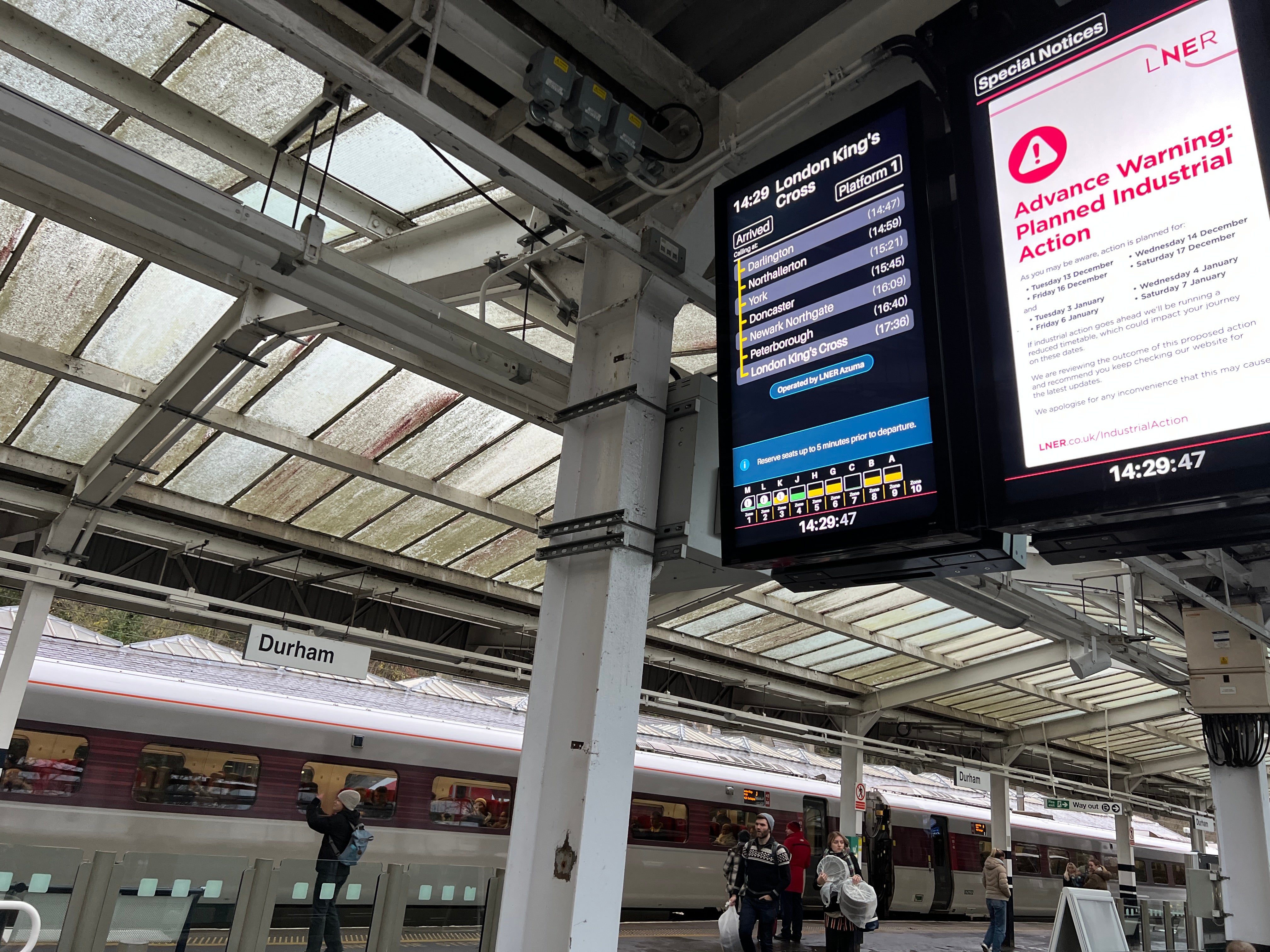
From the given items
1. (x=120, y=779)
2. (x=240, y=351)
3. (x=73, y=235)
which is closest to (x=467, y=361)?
(x=240, y=351)

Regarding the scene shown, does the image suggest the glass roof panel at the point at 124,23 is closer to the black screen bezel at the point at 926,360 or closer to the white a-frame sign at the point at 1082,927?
the black screen bezel at the point at 926,360

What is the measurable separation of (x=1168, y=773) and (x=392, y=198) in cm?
3427

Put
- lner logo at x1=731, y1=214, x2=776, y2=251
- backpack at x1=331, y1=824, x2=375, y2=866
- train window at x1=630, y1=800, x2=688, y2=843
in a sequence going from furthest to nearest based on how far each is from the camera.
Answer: train window at x1=630, y1=800, x2=688, y2=843, backpack at x1=331, y1=824, x2=375, y2=866, lner logo at x1=731, y1=214, x2=776, y2=251

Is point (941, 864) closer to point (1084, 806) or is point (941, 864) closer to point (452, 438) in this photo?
point (1084, 806)

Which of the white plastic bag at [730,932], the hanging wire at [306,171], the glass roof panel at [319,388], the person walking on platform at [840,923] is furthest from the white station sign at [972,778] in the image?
the hanging wire at [306,171]

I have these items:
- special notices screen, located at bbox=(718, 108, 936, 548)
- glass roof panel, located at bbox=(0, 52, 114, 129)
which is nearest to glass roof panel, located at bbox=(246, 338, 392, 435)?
glass roof panel, located at bbox=(0, 52, 114, 129)

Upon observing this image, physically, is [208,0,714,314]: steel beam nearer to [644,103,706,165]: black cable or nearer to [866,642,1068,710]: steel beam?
[644,103,706,165]: black cable

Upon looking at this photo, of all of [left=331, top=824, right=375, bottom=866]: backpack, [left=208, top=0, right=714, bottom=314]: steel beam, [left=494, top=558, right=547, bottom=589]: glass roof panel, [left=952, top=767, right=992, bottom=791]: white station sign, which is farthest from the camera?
[left=952, top=767, right=992, bottom=791]: white station sign

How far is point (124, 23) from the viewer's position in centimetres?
514

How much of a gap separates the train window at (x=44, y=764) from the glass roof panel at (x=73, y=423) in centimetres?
294

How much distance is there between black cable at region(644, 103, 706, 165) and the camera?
479 centimetres

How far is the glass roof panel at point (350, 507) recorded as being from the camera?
Answer: 35.7 ft

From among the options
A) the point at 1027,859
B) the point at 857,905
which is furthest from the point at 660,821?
the point at 1027,859

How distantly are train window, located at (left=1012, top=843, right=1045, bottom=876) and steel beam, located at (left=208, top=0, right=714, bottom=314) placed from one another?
68.9 feet
